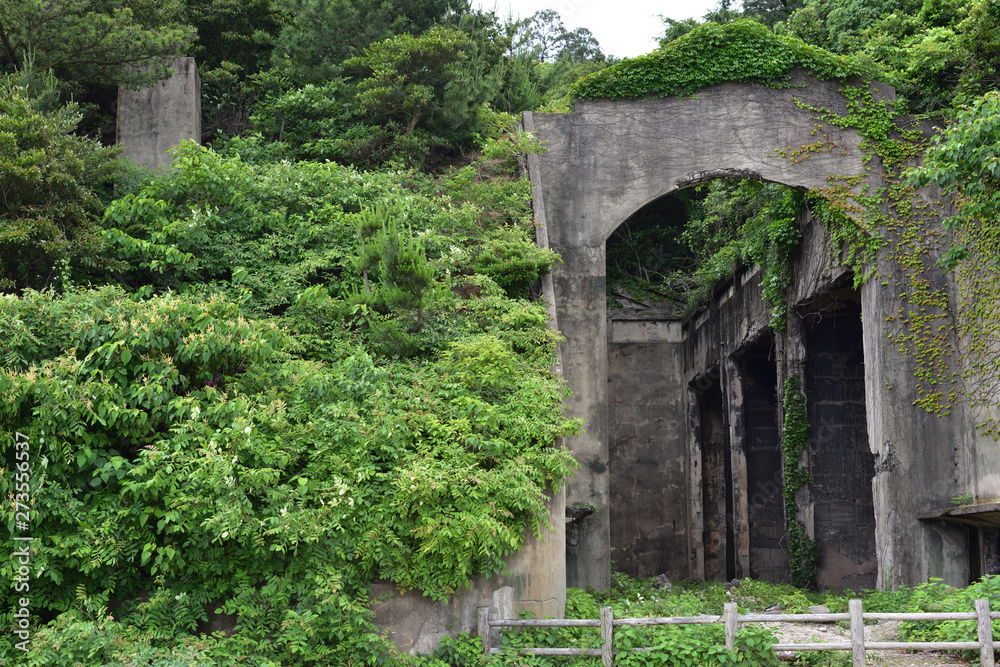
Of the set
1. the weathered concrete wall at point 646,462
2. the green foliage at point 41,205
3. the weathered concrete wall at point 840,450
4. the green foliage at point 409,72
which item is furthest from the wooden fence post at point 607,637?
the weathered concrete wall at point 646,462

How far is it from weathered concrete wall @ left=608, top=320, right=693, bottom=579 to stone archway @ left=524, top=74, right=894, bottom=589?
8968 millimetres

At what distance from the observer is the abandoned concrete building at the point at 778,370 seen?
11.5m

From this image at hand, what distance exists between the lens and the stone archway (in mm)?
13031

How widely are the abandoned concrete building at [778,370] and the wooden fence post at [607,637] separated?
800 mm

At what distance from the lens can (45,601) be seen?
24.1 ft

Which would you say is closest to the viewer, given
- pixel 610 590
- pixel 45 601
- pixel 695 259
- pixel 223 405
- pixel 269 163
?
pixel 45 601

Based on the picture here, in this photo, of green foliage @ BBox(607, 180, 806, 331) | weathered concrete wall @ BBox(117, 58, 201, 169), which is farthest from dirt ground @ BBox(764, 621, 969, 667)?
weathered concrete wall @ BBox(117, 58, 201, 169)

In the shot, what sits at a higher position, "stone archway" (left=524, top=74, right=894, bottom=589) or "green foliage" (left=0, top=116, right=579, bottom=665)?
"stone archway" (left=524, top=74, right=894, bottom=589)

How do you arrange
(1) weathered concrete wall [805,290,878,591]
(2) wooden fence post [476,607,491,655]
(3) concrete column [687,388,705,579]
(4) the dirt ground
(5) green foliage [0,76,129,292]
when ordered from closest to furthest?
Answer: (2) wooden fence post [476,607,491,655] → (4) the dirt ground → (5) green foliage [0,76,129,292] → (1) weathered concrete wall [805,290,878,591] → (3) concrete column [687,388,705,579]

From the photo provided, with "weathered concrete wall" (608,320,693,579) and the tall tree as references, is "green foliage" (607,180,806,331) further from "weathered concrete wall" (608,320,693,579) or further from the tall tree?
the tall tree

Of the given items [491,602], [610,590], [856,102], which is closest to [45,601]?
[491,602]

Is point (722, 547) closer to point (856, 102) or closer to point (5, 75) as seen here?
point (856, 102)

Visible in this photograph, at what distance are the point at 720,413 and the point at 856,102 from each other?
34.0 feet

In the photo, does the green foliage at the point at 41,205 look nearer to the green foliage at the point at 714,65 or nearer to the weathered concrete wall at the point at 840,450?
the green foliage at the point at 714,65
